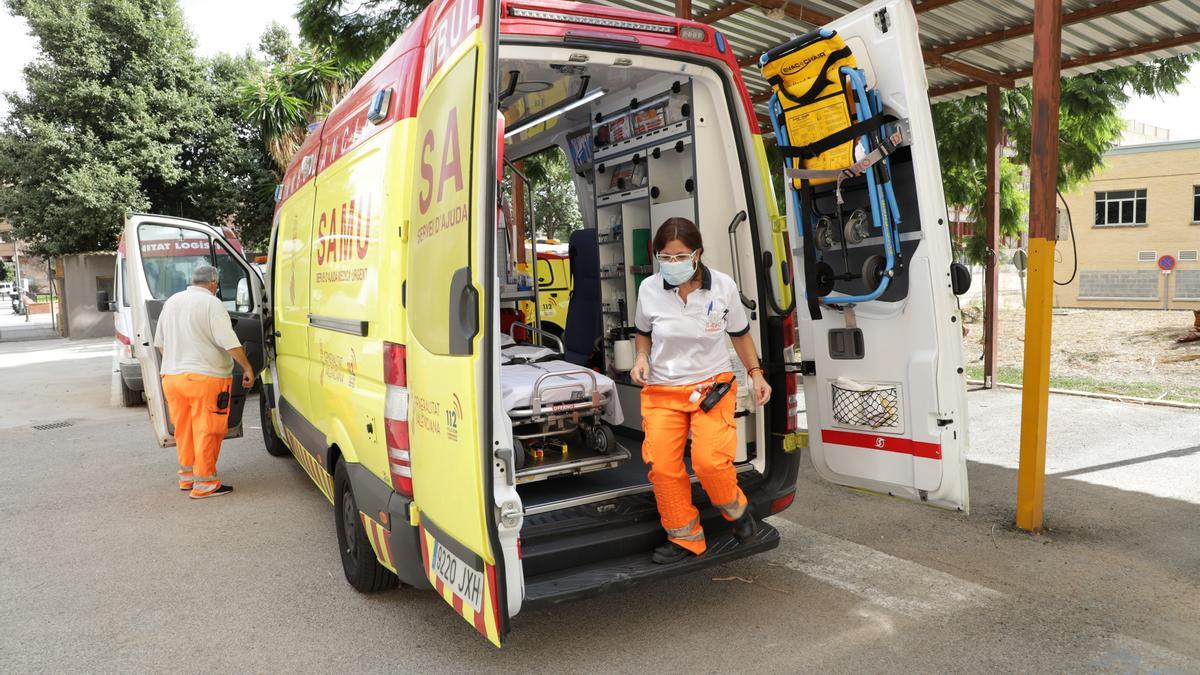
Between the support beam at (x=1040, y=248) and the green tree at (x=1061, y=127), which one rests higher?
the green tree at (x=1061, y=127)

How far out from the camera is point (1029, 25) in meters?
7.21

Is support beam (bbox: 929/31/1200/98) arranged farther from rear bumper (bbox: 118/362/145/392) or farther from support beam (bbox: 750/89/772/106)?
rear bumper (bbox: 118/362/145/392)

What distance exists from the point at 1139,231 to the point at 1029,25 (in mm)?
24227

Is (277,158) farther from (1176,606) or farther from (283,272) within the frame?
(1176,606)

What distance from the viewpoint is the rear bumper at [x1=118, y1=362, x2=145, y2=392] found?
33.5 ft

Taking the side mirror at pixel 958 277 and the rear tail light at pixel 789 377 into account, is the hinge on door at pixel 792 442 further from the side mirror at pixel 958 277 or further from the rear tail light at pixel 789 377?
the side mirror at pixel 958 277

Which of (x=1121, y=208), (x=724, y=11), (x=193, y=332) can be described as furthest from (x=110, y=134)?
(x=1121, y=208)

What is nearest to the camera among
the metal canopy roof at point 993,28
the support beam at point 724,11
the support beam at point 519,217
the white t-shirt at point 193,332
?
the white t-shirt at point 193,332

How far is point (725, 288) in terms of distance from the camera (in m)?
3.65

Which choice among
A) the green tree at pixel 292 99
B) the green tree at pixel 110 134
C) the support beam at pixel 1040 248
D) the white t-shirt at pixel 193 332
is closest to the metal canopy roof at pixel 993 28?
the support beam at pixel 1040 248

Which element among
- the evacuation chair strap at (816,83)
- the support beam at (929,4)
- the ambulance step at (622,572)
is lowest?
the ambulance step at (622,572)

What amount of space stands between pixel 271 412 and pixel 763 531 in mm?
5044

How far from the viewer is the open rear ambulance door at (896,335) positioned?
140 inches

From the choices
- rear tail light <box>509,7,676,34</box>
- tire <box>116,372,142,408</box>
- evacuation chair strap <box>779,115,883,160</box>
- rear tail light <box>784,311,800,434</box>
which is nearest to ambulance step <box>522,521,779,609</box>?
rear tail light <box>784,311,800,434</box>
